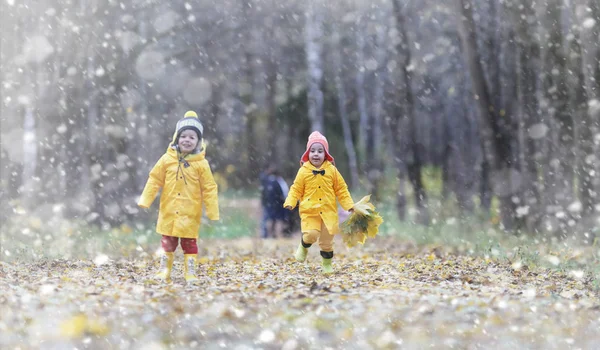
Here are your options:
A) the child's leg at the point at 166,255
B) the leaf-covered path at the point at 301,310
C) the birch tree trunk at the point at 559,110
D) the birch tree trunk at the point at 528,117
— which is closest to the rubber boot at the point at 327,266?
the leaf-covered path at the point at 301,310

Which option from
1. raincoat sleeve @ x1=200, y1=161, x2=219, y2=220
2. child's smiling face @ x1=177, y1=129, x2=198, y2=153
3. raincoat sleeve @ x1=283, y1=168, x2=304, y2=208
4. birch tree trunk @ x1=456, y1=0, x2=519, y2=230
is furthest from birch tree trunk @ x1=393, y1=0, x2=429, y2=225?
raincoat sleeve @ x1=200, y1=161, x2=219, y2=220

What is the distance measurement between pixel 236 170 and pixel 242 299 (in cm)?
4313

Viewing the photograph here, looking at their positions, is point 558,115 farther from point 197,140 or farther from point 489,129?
point 197,140

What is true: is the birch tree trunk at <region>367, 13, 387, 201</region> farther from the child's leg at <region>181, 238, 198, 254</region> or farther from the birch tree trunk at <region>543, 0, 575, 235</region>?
the child's leg at <region>181, 238, 198, 254</region>

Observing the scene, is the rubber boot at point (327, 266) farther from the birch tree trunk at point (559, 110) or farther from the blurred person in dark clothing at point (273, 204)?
the blurred person in dark clothing at point (273, 204)

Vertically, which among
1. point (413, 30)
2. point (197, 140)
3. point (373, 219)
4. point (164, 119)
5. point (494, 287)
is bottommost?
point (494, 287)

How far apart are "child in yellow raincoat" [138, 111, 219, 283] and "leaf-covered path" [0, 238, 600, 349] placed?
524 mm

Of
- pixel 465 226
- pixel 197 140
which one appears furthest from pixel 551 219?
pixel 197 140

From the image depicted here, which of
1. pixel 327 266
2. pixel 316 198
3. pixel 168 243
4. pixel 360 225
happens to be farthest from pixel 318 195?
pixel 168 243

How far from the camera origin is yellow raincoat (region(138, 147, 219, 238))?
30.7ft

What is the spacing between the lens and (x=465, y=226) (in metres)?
17.1

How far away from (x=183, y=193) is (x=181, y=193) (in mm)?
25

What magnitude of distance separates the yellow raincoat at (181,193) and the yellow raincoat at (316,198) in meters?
1.32

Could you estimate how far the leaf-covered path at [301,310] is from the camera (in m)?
6.05
